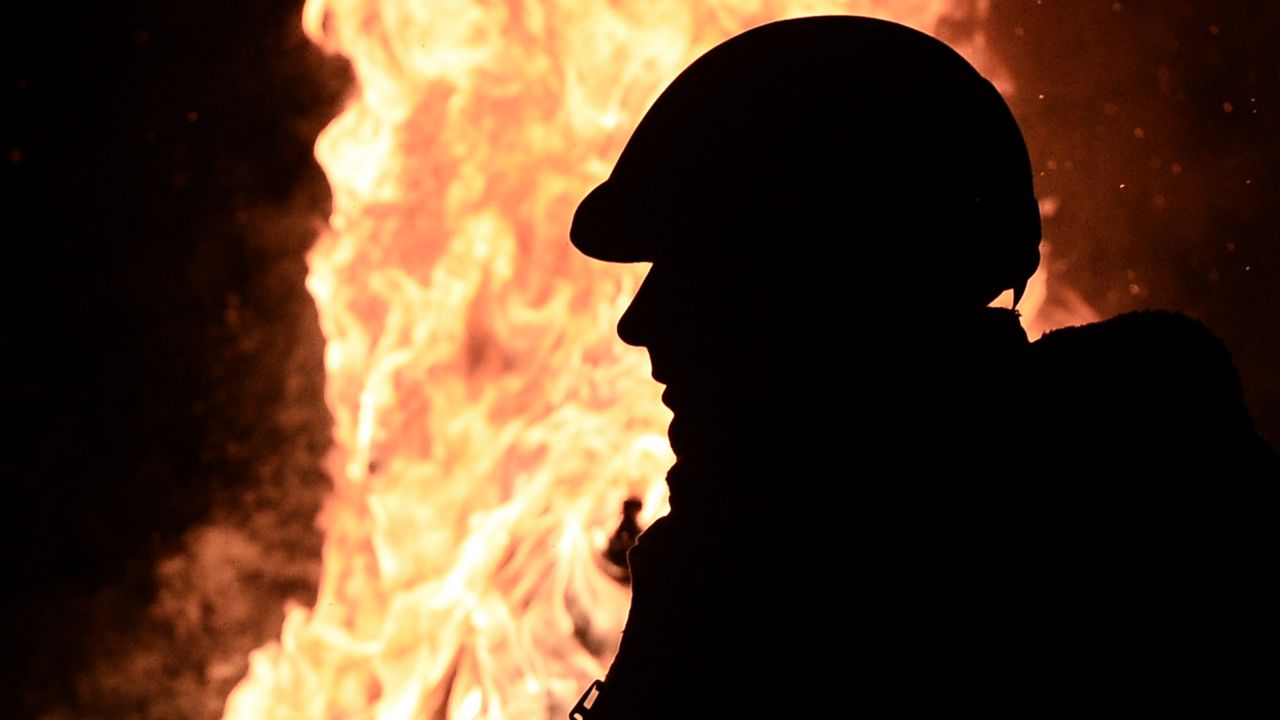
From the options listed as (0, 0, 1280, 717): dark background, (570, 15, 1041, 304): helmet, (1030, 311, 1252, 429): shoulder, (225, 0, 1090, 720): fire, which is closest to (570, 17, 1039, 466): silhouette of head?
(570, 15, 1041, 304): helmet

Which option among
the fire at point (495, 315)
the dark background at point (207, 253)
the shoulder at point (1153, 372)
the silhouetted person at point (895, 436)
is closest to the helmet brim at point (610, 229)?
the silhouetted person at point (895, 436)

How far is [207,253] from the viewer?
4355mm

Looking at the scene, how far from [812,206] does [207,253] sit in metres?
3.27

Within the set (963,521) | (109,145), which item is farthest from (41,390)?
(963,521)

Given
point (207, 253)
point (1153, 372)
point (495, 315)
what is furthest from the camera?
point (207, 253)

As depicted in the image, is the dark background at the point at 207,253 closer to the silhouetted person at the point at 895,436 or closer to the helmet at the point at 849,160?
the helmet at the point at 849,160

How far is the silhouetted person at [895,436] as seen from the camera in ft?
4.77

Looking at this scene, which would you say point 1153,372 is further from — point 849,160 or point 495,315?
point 495,315

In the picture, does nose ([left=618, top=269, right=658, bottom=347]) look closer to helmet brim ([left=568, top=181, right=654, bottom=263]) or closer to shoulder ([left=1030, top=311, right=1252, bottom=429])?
helmet brim ([left=568, top=181, right=654, bottom=263])

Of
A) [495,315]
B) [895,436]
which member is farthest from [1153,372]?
[495,315]

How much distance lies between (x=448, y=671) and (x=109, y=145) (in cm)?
267

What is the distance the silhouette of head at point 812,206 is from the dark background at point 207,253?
2516 millimetres

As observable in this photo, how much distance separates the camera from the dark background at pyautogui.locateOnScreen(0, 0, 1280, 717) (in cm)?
418

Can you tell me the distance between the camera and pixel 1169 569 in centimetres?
144
